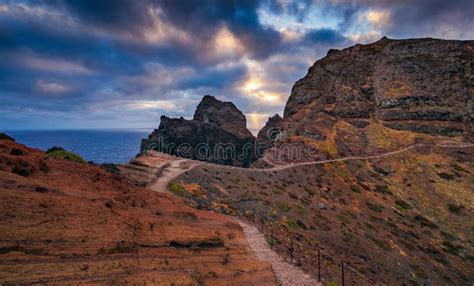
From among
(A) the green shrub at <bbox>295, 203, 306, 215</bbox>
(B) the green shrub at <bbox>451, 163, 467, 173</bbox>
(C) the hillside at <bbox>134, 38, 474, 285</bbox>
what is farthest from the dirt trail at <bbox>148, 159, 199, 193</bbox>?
(B) the green shrub at <bbox>451, 163, 467, 173</bbox>

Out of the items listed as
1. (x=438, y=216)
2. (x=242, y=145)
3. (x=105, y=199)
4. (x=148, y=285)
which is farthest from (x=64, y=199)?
(x=242, y=145)

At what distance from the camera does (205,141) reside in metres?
147

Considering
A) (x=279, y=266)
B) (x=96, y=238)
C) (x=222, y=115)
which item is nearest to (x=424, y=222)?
(x=279, y=266)

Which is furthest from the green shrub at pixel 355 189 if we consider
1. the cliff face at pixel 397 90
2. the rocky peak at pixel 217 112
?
the rocky peak at pixel 217 112

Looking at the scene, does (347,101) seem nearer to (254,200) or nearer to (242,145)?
(242,145)

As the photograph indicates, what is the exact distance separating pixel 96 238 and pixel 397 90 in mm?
105669

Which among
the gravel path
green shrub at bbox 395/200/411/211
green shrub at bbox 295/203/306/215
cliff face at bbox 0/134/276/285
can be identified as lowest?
green shrub at bbox 395/200/411/211

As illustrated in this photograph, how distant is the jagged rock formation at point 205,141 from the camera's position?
138m

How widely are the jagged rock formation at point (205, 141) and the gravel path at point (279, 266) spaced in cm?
11513

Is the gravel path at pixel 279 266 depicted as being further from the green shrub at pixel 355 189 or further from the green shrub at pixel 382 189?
the green shrub at pixel 382 189

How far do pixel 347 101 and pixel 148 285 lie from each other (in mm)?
97852

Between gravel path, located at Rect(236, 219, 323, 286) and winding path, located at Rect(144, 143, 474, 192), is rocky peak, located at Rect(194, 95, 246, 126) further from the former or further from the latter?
gravel path, located at Rect(236, 219, 323, 286)

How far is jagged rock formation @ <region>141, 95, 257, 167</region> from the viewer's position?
137750mm

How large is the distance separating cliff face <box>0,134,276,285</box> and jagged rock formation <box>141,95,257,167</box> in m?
117
